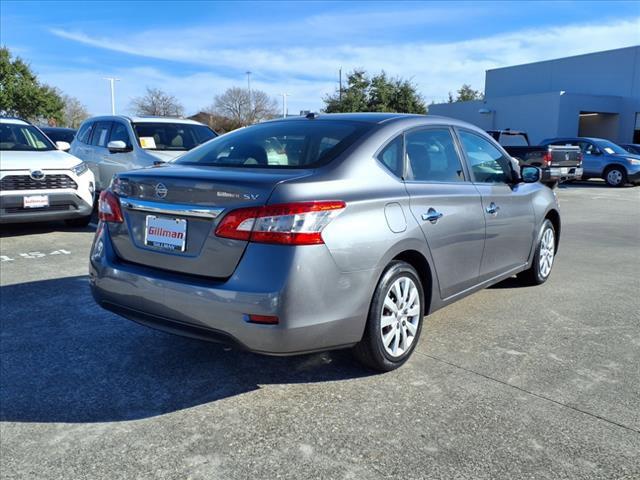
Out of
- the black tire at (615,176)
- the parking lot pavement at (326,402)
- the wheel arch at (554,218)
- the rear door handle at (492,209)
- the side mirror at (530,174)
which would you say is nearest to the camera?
the parking lot pavement at (326,402)

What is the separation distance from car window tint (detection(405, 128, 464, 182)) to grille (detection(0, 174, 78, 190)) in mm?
5839

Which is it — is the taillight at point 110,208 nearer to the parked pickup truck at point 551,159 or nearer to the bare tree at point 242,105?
the parked pickup truck at point 551,159

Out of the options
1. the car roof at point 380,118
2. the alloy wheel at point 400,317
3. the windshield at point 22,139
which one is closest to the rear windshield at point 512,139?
the windshield at point 22,139

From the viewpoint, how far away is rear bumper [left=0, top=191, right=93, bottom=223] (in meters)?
7.44

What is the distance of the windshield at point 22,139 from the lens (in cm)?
842

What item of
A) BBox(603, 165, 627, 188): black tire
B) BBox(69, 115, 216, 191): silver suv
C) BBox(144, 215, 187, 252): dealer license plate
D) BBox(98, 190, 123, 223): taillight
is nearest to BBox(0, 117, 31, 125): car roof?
BBox(69, 115, 216, 191): silver suv

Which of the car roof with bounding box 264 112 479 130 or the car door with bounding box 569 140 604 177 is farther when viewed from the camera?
the car door with bounding box 569 140 604 177

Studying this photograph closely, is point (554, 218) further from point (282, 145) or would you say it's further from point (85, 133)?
point (85, 133)

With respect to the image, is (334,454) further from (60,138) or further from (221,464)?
(60,138)

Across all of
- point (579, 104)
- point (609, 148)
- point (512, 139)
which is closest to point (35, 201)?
point (512, 139)

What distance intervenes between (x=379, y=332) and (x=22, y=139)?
7566mm

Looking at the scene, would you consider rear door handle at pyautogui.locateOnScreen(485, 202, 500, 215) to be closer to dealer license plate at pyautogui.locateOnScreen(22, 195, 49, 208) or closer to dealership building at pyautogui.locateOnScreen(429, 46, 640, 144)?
dealer license plate at pyautogui.locateOnScreen(22, 195, 49, 208)

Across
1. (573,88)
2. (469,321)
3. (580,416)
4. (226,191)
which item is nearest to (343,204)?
(226,191)

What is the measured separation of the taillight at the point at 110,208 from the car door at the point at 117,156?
5503 millimetres
